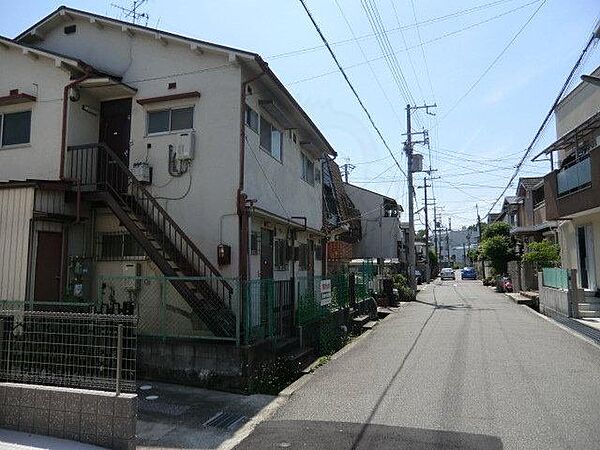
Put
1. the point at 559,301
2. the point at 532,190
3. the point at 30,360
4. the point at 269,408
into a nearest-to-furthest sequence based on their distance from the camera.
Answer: the point at 30,360
the point at 269,408
the point at 559,301
the point at 532,190

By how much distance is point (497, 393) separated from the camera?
23.8 feet

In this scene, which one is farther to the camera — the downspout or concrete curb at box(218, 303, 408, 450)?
the downspout

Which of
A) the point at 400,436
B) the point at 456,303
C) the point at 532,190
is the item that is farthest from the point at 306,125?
the point at 532,190

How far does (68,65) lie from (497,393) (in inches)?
435

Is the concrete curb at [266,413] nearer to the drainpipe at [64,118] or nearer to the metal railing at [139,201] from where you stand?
the metal railing at [139,201]

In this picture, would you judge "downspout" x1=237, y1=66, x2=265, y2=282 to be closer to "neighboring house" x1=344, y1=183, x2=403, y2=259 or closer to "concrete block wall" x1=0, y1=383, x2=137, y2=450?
"concrete block wall" x1=0, y1=383, x2=137, y2=450

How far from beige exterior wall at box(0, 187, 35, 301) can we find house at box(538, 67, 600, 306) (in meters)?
15.2

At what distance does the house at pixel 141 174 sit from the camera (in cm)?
915

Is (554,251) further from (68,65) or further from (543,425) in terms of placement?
(68,65)

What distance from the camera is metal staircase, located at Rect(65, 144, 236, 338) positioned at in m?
8.63

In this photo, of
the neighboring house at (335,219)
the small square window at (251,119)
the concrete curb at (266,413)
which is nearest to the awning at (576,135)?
the neighboring house at (335,219)

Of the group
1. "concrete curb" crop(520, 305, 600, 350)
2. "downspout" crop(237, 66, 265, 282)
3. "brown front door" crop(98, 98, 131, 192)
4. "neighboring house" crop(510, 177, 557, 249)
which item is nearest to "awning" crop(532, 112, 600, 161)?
"concrete curb" crop(520, 305, 600, 350)

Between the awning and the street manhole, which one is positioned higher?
the awning

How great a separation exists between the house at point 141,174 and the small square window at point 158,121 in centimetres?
3
